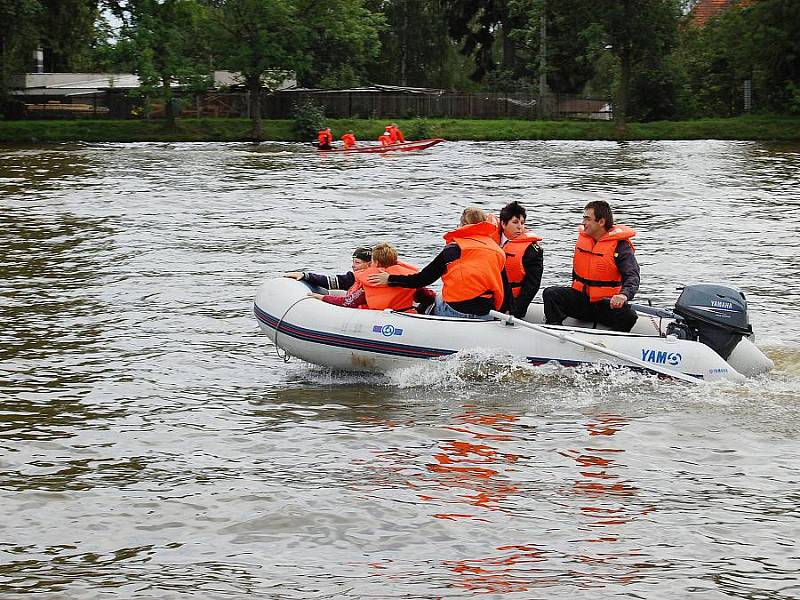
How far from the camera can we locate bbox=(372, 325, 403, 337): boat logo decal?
9.75 meters

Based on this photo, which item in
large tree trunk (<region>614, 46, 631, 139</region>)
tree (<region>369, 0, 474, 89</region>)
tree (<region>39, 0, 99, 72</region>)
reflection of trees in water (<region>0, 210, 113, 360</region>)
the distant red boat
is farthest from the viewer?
tree (<region>369, 0, 474, 89</region>)

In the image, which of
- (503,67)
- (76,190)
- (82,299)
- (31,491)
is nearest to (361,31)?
(503,67)

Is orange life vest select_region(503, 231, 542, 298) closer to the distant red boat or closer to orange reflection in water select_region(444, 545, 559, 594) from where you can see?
orange reflection in water select_region(444, 545, 559, 594)

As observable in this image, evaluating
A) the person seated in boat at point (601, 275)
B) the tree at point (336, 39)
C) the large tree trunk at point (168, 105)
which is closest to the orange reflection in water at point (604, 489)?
the person seated in boat at point (601, 275)

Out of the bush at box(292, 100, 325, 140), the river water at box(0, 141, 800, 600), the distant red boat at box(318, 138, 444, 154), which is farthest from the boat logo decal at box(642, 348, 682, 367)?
the bush at box(292, 100, 325, 140)

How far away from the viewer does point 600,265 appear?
9.84 meters

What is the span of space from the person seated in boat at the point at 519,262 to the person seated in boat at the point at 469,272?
0.78 ft

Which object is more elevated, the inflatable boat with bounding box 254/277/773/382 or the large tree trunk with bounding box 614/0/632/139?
the large tree trunk with bounding box 614/0/632/139

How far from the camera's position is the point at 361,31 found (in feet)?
161

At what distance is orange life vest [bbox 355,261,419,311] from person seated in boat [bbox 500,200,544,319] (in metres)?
0.79

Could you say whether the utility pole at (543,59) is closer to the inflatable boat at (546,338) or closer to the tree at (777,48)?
the tree at (777,48)

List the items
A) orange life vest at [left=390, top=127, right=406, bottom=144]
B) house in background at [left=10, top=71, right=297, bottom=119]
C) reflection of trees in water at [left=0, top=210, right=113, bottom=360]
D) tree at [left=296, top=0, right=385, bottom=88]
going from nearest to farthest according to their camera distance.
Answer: reflection of trees in water at [left=0, top=210, right=113, bottom=360]
orange life vest at [left=390, top=127, right=406, bottom=144]
tree at [left=296, top=0, right=385, bottom=88]
house in background at [left=10, top=71, right=297, bottom=119]

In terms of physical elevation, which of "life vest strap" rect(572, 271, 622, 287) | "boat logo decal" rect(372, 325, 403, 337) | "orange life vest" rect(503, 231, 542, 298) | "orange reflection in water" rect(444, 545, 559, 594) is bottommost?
"orange reflection in water" rect(444, 545, 559, 594)

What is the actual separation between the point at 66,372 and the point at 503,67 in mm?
53653
